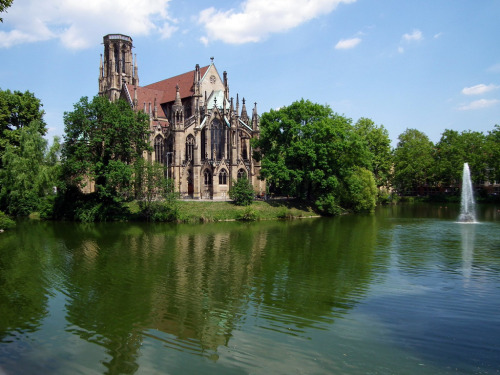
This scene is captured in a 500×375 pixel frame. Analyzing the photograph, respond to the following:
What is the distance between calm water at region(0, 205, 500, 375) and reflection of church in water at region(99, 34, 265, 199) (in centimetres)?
3228

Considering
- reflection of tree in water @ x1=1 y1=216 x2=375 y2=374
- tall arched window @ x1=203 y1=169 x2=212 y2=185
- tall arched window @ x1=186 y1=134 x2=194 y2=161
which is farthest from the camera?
tall arched window @ x1=186 y1=134 x2=194 y2=161

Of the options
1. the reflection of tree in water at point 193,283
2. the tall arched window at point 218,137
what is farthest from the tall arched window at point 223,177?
the reflection of tree in water at point 193,283

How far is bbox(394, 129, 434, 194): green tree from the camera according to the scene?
273ft

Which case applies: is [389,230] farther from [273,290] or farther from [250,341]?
[250,341]

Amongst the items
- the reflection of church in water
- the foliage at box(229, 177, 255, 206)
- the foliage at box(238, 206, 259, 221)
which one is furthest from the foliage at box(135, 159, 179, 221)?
the reflection of church in water

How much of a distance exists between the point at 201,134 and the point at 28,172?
25323 mm

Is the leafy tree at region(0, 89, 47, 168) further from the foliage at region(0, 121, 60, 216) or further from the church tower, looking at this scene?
the church tower

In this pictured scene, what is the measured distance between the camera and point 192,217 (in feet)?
152

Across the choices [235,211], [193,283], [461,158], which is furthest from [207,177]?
[461,158]

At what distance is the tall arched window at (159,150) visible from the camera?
6419 cm

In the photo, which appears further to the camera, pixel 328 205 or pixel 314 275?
pixel 328 205

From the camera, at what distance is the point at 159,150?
212 ft

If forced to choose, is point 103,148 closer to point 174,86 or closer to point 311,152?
point 311,152

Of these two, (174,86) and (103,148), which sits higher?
(174,86)
